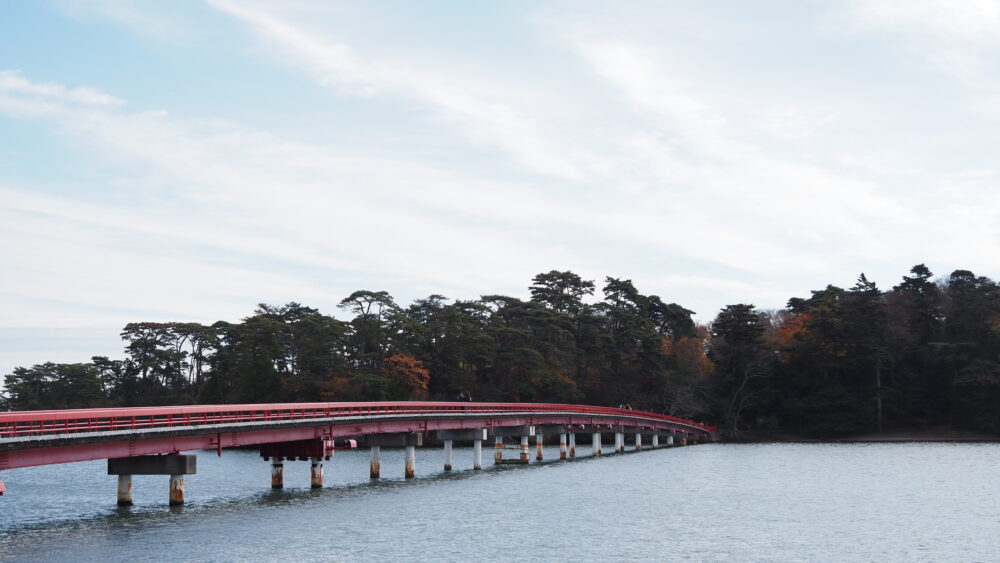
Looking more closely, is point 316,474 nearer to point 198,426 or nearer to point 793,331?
point 198,426

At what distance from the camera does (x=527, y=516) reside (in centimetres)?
4116

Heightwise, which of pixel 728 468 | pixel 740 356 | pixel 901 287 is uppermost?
pixel 901 287

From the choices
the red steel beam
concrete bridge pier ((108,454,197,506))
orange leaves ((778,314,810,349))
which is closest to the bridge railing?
the red steel beam

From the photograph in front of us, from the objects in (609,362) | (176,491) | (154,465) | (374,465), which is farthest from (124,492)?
(609,362)

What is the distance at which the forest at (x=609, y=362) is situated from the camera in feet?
370

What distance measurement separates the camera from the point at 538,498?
48.9m

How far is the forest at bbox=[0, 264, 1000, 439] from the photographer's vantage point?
11275cm

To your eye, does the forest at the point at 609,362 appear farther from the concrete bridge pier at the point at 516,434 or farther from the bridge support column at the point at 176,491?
the bridge support column at the point at 176,491

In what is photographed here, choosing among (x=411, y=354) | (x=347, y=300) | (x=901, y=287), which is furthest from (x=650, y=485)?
(x=901, y=287)

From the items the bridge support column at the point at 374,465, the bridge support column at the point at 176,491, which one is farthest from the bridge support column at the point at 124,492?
the bridge support column at the point at 374,465

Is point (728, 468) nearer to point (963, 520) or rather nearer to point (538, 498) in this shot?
point (538, 498)

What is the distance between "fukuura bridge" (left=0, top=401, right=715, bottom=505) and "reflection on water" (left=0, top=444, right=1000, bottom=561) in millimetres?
2136

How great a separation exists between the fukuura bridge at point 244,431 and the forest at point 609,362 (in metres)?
30.8

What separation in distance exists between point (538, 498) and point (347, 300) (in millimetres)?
71700
